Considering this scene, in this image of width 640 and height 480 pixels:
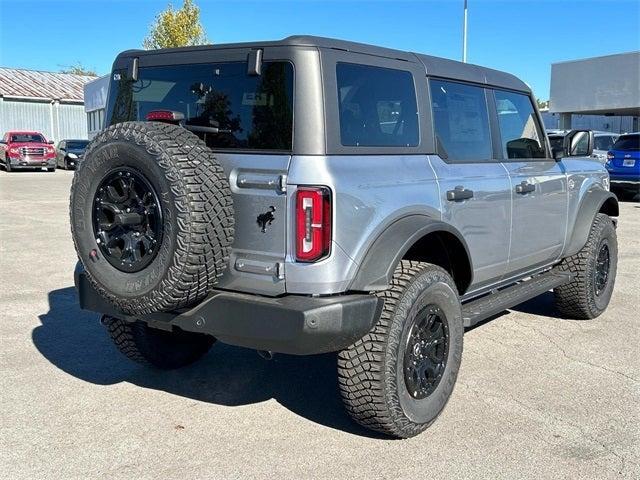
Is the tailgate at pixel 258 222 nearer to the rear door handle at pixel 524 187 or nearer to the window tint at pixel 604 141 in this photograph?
the rear door handle at pixel 524 187

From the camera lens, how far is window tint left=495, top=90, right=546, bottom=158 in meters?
4.70

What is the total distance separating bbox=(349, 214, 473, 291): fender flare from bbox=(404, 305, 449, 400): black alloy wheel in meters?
0.42

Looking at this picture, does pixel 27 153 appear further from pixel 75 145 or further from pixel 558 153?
pixel 558 153

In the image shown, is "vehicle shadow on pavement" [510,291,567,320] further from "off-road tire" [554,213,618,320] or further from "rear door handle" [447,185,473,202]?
"rear door handle" [447,185,473,202]

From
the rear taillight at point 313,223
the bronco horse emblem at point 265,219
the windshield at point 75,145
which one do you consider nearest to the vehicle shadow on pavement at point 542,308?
the rear taillight at point 313,223

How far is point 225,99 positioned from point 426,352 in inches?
68.8

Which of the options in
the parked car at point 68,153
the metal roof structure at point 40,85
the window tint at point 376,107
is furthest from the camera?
the metal roof structure at point 40,85

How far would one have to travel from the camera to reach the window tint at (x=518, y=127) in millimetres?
4699

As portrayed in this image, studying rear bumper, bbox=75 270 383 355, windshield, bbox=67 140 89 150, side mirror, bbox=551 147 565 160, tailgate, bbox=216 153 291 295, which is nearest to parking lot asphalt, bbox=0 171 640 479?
rear bumper, bbox=75 270 383 355

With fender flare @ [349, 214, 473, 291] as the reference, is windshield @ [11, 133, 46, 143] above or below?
above

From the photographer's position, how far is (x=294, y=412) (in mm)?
3875

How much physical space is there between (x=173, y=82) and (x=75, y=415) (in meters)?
2.00

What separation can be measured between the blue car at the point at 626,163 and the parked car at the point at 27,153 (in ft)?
76.2

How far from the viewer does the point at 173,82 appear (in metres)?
3.73
